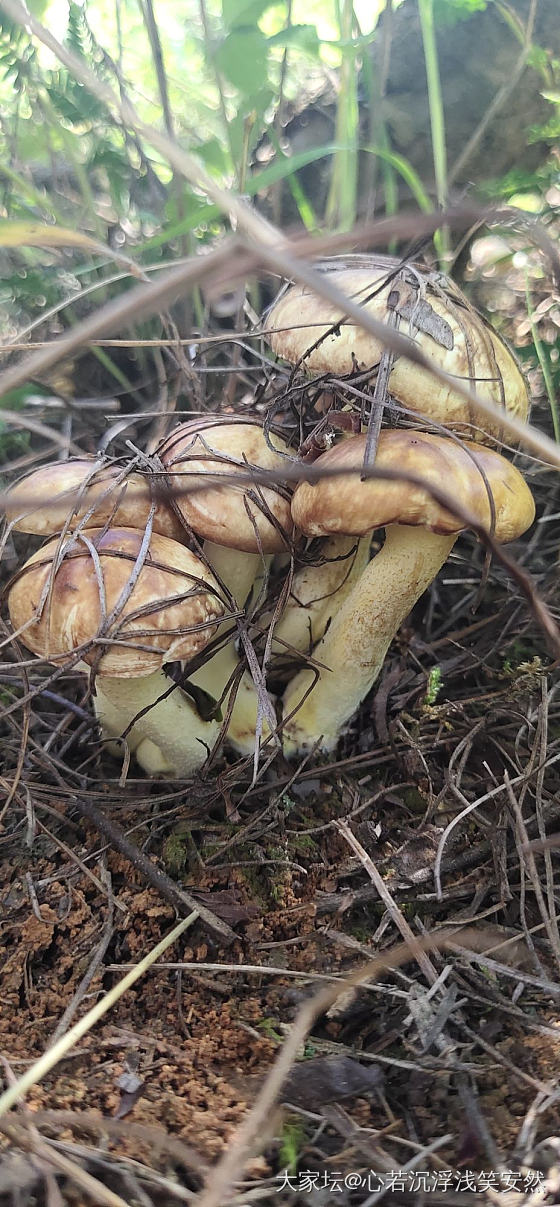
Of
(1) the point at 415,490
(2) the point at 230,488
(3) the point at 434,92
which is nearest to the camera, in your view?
(1) the point at 415,490

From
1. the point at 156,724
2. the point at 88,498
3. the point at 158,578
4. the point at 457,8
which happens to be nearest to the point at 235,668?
the point at 156,724

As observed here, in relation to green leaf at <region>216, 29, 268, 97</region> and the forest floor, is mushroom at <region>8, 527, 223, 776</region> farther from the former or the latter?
green leaf at <region>216, 29, 268, 97</region>

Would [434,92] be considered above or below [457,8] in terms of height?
below

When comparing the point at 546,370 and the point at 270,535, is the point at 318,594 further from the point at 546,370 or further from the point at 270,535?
the point at 546,370

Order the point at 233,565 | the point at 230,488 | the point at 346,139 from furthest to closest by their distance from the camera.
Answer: the point at 346,139 < the point at 233,565 < the point at 230,488

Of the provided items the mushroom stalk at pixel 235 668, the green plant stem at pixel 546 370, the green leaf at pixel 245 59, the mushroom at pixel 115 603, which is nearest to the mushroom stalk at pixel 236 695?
the mushroom stalk at pixel 235 668

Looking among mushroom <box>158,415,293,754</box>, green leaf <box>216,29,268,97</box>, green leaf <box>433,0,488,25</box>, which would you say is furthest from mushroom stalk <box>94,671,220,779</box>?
green leaf <box>433,0,488,25</box>

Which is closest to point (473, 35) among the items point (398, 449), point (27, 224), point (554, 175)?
point (554, 175)

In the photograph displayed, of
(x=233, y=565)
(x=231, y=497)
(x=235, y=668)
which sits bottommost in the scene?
(x=235, y=668)

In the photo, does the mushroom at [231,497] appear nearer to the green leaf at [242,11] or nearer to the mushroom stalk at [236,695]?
the mushroom stalk at [236,695]
